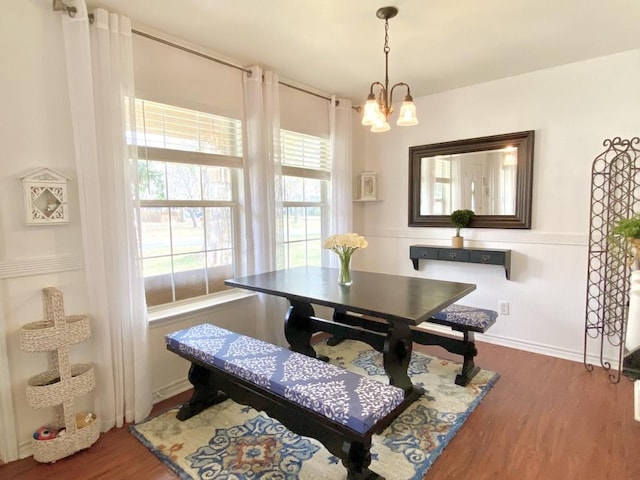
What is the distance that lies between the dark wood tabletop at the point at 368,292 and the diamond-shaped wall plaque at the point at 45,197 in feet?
3.66

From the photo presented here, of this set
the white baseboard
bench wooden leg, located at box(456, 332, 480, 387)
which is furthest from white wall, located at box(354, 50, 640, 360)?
the white baseboard

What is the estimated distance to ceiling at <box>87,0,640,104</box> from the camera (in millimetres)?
2107

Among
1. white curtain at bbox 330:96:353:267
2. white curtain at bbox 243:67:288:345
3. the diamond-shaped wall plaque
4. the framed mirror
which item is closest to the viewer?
the diamond-shaped wall plaque

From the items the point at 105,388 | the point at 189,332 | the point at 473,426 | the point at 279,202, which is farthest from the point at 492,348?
the point at 105,388

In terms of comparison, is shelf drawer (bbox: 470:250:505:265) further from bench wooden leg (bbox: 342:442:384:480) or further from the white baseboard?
the white baseboard

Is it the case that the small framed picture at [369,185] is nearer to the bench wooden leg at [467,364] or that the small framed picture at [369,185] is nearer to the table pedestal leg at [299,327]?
the table pedestal leg at [299,327]

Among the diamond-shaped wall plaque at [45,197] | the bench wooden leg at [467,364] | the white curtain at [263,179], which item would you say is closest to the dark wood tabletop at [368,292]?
the white curtain at [263,179]

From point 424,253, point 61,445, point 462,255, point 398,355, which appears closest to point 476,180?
point 462,255

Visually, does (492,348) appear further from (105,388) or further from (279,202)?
(105,388)

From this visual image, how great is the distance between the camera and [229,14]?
7.20 feet

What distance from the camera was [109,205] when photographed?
6.98 ft

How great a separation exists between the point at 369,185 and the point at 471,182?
108 centimetres

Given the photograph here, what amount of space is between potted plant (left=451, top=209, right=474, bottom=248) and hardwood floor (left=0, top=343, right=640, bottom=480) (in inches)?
52.9

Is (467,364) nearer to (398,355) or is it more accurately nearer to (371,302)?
(398,355)
